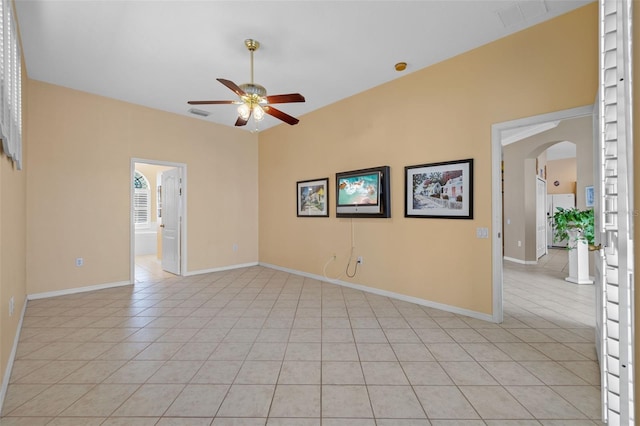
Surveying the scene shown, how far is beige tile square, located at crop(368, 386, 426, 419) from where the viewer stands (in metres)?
1.69

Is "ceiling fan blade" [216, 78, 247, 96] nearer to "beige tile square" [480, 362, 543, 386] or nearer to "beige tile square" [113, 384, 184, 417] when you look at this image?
"beige tile square" [113, 384, 184, 417]

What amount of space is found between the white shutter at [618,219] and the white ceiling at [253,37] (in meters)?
1.83

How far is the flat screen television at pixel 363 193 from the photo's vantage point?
403 centimetres

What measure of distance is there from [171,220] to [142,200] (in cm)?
425

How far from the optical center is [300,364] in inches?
88.5

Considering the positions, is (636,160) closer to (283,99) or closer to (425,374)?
(425,374)

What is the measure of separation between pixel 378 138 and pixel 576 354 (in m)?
3.21

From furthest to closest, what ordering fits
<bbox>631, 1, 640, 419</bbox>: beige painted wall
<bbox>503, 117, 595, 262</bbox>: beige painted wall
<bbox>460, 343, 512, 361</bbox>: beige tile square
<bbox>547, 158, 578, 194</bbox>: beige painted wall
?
<bbox>547, 158, 578, 194</bbox>: beige painted wall → <bbox>503, 117, 595, 262</bbox>: beige painted wall → <bbox>460, 343, 512, 361</bbox>: beige tile square → <bbox>631, 1, 640, 419</bbox>: beige painted wall

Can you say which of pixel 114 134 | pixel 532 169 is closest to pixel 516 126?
pixel 532 169

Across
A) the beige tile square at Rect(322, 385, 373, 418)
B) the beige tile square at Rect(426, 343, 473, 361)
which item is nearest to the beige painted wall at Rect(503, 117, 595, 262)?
the beige tile square at Rect(426, 343, 473, 361)

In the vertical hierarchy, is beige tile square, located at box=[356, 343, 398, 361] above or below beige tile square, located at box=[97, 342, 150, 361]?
below

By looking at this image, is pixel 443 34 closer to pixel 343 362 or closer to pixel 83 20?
pixel 343 362

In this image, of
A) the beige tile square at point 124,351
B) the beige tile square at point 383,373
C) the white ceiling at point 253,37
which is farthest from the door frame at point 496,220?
the beige tile square at point 124,351

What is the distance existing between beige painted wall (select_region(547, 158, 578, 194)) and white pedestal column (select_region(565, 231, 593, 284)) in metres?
6.76
